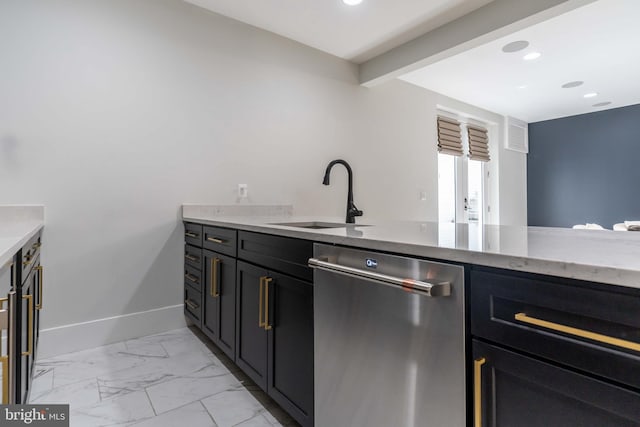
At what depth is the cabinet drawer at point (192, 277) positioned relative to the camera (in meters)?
2.24

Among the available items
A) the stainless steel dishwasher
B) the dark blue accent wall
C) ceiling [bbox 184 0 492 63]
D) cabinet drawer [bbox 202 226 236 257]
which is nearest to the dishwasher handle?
the stainless steel dishwasher

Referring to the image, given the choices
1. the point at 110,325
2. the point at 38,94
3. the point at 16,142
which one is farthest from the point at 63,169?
the point at 110,325

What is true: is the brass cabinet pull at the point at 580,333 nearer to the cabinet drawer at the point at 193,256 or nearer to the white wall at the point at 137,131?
the cabinet drawer at the point at 193,256

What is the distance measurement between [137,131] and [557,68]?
4197 millimetres

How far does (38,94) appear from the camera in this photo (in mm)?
2035

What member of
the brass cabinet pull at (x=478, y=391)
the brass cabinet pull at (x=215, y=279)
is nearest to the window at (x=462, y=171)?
the brass cabinet pull at (x=215, y=279)

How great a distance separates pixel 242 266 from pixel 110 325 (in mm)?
1291

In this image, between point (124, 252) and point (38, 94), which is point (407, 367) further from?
point (38, 94)

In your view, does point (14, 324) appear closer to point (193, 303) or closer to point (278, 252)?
point (278, 252)

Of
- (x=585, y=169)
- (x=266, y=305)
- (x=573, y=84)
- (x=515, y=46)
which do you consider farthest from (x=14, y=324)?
(x=585, y=169)

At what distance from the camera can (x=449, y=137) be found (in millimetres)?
4785

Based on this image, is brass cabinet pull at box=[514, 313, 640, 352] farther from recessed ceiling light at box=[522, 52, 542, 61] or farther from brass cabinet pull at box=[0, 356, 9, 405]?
recessed ceiling light at box=[522, 52, 542, 61]

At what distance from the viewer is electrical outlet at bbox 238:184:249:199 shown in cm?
280

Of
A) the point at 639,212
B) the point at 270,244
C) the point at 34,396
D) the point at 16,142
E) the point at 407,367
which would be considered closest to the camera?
the point at 407,367
